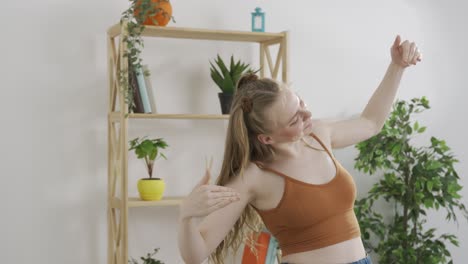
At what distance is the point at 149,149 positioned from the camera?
342 cm

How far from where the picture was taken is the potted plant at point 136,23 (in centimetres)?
329

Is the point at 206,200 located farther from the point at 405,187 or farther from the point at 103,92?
the point at 405,187

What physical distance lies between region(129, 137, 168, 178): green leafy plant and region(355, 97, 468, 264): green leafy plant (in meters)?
1.16

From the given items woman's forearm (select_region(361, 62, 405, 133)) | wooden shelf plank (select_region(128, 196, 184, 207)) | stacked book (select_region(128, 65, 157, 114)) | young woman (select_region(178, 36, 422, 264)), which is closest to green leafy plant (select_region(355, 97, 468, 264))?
wooden shelf plank (select_region(128, 196, 184, 207))

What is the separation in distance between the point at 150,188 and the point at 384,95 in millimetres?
1534

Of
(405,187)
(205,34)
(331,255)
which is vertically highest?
(205,34)

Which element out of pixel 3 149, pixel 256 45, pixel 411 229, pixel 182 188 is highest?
pixel 256 45

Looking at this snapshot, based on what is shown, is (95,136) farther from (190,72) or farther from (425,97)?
(425,97)

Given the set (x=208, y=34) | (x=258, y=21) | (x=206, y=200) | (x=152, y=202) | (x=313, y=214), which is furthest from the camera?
(x=258, y=21)

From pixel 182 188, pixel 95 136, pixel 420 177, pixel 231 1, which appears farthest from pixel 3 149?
pixel 420 177

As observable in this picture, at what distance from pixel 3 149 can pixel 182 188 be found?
900mm

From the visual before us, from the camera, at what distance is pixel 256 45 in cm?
394

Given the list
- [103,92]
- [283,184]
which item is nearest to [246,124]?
[283,184]

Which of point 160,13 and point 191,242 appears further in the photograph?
point 160,13
